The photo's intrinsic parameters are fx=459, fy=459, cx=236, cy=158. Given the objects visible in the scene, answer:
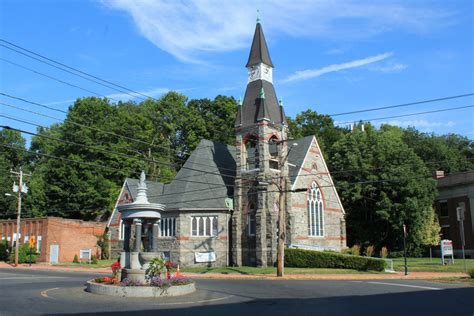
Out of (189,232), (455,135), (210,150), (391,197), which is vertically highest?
(455,135)

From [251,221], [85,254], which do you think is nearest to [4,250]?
[85,254]

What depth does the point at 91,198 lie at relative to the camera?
5550 cm

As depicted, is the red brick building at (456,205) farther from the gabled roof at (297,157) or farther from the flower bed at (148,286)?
the flower bed at (148,286)

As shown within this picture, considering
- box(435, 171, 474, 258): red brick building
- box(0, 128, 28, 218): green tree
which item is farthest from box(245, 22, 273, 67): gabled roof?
box(0, 128, 28, 218): green tree

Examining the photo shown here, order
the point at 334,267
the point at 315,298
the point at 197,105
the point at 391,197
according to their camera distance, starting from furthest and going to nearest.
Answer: the point at 197,105, the point at 391,197, the point at 334,267, the point at 315,298

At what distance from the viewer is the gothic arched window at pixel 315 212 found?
132ft

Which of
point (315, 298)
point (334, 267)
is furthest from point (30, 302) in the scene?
point (334, 267)

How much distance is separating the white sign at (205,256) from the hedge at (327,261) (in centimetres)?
676

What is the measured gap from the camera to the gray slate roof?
129 feet

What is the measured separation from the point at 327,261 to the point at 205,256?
10.4 meters

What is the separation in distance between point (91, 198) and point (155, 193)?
599 inches

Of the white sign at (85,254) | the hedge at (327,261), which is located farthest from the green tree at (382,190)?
the white sign at (85,254)

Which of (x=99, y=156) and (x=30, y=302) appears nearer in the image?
(x=30, y=302)

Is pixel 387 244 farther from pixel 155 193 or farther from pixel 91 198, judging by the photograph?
pixel 91 198
